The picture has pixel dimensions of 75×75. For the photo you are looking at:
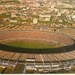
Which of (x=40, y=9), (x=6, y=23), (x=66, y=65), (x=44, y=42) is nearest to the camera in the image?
(x=66, y=65)

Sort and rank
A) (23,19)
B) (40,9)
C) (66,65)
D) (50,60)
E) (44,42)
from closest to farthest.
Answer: (66,65), (50,60), (44,42), (23,19), (40,9)

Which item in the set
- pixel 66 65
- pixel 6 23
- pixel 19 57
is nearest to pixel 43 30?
pixel 6 23

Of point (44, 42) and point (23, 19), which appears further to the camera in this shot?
point (23, 19)

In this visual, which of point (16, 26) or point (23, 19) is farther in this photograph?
point (23, 19)

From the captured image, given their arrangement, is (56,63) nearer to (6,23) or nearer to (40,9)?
(6,23)

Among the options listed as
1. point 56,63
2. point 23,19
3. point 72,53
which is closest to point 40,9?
point 23,19

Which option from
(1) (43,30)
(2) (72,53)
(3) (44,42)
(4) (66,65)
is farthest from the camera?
(1) (43,30)

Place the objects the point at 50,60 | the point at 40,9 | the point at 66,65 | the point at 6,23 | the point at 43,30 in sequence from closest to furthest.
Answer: the point at 66,65
the point at 50,60
the point at 43,30
the point at 6,23
the point at 40,9

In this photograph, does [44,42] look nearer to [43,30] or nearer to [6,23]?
[43,30]
